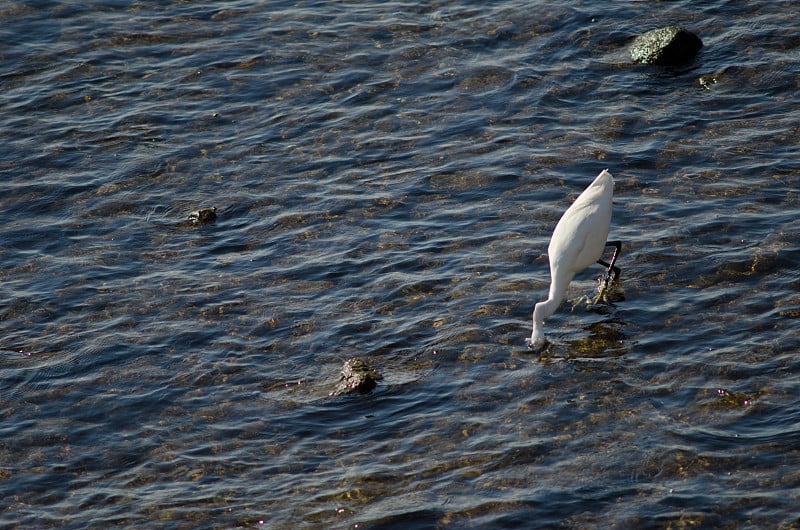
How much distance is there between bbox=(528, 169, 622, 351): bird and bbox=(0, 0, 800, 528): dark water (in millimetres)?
376

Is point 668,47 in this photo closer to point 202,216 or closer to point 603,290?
point 603,290

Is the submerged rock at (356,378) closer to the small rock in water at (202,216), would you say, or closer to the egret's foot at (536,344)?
the egret's foot at (536,344)

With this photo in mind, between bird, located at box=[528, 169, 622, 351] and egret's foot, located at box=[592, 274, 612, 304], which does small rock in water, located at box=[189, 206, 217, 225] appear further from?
egret's foot, located at box=[592, 274, 612, 304]

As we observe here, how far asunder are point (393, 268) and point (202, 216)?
259cm

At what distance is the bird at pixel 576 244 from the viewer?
32.0 ft

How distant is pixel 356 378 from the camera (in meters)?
9.22

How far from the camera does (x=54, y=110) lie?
15.2 m

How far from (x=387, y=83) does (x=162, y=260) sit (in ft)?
15.7

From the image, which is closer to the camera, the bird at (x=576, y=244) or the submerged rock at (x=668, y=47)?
the bird at (x=576, y=244)

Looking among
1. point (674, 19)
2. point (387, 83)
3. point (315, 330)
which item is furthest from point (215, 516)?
point (674, 19)

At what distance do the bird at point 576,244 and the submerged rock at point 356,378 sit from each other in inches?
61.8

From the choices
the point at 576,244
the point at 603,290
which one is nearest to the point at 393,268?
the point at 576,244

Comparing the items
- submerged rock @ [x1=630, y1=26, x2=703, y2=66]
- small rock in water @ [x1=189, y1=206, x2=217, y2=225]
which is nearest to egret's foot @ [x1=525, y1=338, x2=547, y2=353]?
small rock in water @ [x1=189, y1=206, x2=217, y2=225]

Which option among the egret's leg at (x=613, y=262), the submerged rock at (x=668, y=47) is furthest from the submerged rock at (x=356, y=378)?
the submerged rock at (x=668, y=47)
